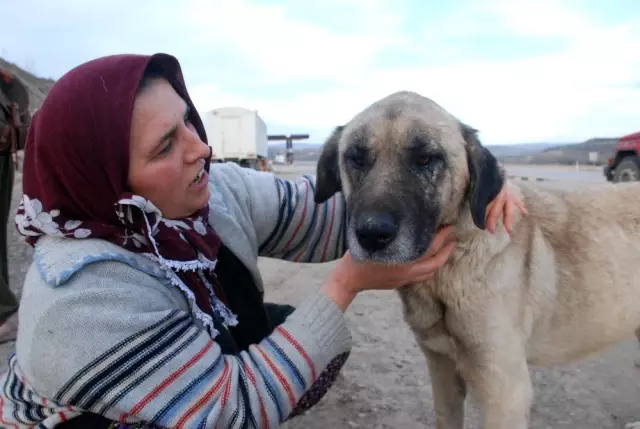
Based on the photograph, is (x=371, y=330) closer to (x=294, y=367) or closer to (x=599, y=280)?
(x=599, y=280)

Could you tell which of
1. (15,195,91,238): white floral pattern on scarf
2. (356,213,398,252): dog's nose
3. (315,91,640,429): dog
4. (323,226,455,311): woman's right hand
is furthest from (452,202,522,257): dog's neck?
(15,195,91,238): white floral pattern on scarf

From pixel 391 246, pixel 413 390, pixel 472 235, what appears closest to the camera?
pixel 391 246

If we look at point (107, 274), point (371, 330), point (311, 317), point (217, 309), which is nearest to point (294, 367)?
point (311, 317)

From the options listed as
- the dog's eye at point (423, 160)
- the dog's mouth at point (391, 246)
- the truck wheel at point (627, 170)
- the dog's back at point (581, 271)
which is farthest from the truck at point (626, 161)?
the dog's mouth at point (391, 246)

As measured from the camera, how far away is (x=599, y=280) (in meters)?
2.60

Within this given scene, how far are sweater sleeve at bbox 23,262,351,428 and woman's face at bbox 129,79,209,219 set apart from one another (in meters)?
0.32

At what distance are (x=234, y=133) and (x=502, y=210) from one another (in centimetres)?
2601

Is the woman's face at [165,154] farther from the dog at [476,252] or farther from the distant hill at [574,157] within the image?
the distant hill at [574,157]

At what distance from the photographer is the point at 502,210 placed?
2.38m

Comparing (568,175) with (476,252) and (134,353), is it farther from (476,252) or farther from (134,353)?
(134,353)

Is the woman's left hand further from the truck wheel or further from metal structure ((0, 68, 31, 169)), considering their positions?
the truck wheel

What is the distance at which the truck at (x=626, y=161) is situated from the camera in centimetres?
1396

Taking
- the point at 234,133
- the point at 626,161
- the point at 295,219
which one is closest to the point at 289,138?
the point at 234,133

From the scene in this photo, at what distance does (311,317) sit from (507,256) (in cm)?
91
